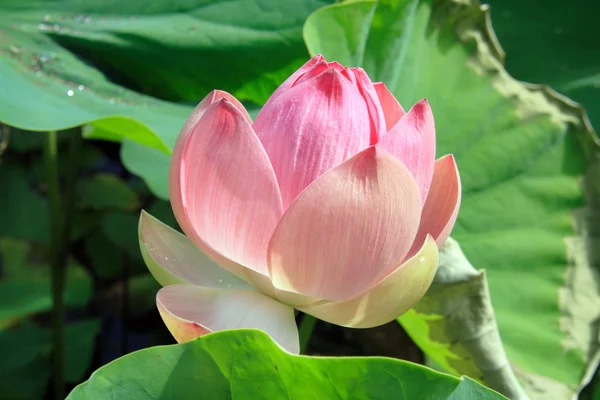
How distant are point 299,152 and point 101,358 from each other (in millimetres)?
1137

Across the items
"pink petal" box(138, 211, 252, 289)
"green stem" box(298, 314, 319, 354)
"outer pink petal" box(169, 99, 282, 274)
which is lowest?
"green stem" box(298, 314, 319, 354)

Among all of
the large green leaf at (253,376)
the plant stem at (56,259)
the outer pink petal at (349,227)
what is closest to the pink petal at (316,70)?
the outer pink petal at (349,227)

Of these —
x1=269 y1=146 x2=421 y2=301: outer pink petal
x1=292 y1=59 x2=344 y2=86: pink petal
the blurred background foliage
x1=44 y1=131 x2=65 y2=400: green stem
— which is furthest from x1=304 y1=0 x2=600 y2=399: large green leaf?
x1=44 y1=131 x2=65 y2=400: green stem

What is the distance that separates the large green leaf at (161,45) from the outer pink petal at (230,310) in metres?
0.42

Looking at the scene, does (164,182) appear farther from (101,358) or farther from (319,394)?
(319,394)

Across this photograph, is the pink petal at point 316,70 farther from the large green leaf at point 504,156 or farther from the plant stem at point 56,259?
the plant stem at point 56,259

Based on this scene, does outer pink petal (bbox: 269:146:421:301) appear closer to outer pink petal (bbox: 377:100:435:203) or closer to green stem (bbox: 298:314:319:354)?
outer pink petal (bbox: 377:100:435:203)

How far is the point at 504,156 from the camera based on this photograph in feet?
3.16

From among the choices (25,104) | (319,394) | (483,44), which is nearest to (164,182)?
(25,104)

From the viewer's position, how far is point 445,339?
748 mm

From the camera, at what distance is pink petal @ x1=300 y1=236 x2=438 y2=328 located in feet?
1.74

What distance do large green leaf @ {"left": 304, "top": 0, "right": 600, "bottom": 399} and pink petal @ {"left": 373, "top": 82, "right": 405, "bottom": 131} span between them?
27cm

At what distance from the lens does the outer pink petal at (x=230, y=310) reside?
22.4 inches

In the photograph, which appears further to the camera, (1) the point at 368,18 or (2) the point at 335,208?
(1) the point at 368,18
